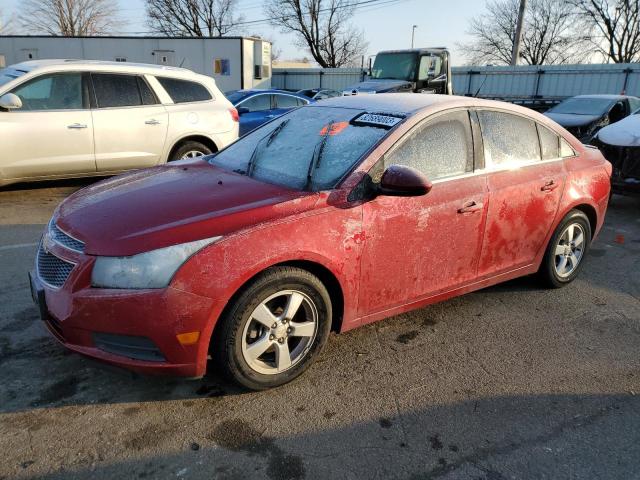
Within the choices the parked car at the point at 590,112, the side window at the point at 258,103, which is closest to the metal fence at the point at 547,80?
the parked car at the point at 590,112

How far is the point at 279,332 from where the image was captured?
282cm

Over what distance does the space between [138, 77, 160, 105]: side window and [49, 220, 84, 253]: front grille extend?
15.8 feet

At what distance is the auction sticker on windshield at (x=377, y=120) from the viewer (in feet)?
10.8

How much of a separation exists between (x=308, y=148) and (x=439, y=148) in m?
0.87

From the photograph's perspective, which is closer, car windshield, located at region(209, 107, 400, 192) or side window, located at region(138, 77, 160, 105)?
car windshield, located at region(209, 107, 400, 192)

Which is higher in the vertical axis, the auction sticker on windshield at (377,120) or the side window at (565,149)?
the auction sticker on windshield at (377,120)

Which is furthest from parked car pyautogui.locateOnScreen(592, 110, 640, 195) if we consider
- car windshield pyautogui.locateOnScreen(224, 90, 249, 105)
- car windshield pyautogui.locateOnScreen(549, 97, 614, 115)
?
car windshield pyautogui.locateOnScreen(224, 90, 249, 105)

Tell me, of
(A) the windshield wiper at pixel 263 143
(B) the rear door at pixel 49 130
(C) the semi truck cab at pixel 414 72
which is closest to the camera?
(A) the windshield wiper at pixel 263 143

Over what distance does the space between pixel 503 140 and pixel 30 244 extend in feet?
14.6

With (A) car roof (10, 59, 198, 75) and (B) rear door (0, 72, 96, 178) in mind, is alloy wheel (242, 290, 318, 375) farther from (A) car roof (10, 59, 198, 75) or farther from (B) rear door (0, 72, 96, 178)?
(A) car roof (10, 59, 198, 75)

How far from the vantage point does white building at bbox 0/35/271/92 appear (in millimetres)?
20156

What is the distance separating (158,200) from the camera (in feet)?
9.57

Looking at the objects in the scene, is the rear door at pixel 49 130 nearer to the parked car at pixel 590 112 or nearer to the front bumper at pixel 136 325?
the front bumper at pixel 136 325

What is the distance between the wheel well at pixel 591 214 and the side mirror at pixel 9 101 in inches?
247
